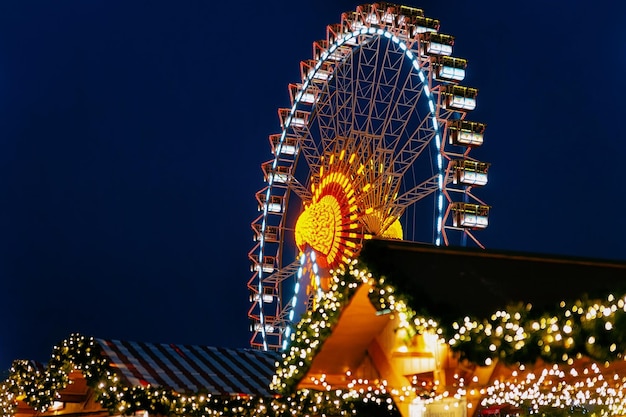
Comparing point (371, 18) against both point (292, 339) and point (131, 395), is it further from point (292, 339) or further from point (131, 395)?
point (292, 339)

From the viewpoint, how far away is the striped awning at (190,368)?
1364cm

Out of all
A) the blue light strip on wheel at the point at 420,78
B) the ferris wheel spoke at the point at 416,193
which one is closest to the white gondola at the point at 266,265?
the blue light strip on wheel at the point at 420,78

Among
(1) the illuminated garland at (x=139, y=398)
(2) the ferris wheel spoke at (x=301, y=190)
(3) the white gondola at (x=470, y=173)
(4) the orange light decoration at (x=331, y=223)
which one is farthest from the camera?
(2) the ferris wheel spoke at (x=301, y=190)

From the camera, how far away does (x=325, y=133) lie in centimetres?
2170

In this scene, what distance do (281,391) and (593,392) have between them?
3.14 metres

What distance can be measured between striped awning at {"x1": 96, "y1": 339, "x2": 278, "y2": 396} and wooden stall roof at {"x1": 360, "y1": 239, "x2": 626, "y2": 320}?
6.30 metres

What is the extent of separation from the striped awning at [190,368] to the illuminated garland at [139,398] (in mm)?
431

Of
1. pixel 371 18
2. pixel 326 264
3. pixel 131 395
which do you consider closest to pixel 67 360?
pixel 131 395

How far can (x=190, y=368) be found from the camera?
15.0 metres

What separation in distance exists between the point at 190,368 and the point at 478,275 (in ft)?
28.7

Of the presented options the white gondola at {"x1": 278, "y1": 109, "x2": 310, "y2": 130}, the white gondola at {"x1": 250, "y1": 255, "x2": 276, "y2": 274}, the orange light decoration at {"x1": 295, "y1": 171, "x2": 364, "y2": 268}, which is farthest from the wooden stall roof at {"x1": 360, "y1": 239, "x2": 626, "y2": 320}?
the white gondola at {"x1": 250, "y1": 255, "x2": 276, "y2": 274}

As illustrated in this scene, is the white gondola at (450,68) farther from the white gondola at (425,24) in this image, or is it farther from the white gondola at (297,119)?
the white gondola at (297,119)

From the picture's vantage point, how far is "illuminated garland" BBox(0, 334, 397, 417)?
9.08 m

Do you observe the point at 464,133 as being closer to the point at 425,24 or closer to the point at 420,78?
the point at 420,78
